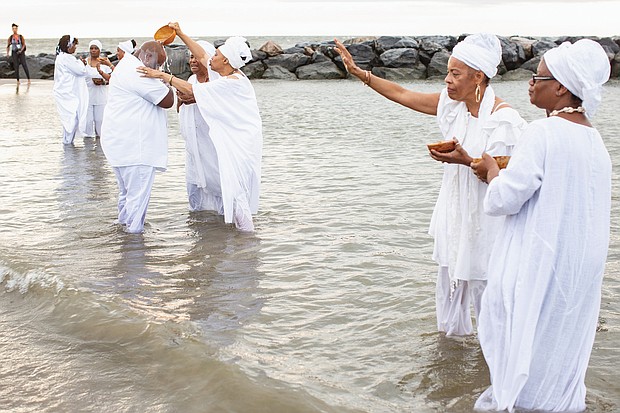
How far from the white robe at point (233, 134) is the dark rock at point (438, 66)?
78.7ft

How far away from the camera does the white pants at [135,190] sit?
7.98 meters

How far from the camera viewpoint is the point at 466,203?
15.8 ft

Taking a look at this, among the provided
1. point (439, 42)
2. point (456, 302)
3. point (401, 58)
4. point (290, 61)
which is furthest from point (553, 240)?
point (439, 42)

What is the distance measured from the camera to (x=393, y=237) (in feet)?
26.8

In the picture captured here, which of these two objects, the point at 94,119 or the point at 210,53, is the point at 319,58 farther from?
the point at 210,53

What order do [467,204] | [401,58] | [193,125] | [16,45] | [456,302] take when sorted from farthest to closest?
[401,58] < [16,45] < [193,125] < [456,302] < [467,204]

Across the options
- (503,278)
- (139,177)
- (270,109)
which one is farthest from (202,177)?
(270,109)

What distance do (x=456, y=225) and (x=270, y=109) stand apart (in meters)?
16.9

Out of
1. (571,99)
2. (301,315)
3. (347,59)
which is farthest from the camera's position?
(301,315)

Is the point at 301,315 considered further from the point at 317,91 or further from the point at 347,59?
the point at 317,91

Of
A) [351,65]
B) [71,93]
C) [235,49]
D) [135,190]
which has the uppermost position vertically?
[351,65]

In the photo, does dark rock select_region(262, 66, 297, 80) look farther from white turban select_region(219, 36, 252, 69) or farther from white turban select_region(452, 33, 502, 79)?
white turban select_region(452, 33, 502, 79)

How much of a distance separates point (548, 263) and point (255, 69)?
101 ft

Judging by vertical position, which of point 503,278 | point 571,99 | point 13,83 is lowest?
point 13,83
